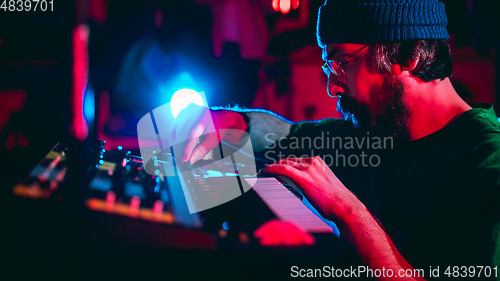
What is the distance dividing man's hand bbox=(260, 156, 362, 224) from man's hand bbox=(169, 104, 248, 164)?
42cm

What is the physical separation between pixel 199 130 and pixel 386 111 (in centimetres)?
84

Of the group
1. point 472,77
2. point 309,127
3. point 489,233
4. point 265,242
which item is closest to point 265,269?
point 265,242

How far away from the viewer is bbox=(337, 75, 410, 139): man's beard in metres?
1.39

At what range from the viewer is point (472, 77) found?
4062mm

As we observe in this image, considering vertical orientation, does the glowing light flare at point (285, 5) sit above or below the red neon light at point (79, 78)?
above

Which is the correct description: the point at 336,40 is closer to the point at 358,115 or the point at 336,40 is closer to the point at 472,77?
the point at 358,115

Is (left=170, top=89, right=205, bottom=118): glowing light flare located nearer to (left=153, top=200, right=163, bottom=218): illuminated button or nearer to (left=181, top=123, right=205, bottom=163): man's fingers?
(left=181, top=123, right=205, bottom=163): man's fingers

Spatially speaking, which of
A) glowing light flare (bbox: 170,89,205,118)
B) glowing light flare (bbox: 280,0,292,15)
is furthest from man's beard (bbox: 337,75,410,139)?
glowing light flare (bbox: 280,0,292,15)

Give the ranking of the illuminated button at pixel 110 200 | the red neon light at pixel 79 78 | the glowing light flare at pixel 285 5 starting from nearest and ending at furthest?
the red neon light at pixel 79 78 → the illuminated button at pixel 110 200 → the glowing light flare at pixel 285 5

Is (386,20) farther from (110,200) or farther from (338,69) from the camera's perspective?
(110,200)

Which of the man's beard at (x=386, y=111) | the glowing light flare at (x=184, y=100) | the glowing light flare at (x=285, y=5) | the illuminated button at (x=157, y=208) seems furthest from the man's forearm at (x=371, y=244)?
the glowing light flare at (x=285, y=5)

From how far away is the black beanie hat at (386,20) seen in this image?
4.21ft

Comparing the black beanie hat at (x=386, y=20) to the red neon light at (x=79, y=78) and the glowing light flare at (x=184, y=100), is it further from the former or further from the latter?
the red neon light at (x=79, y=78)

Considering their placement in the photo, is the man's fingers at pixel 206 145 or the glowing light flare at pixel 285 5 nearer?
the man's fingers at pixel 206 145
